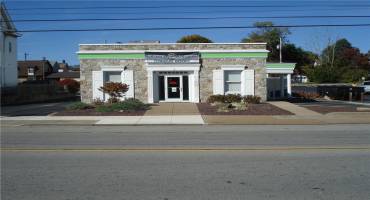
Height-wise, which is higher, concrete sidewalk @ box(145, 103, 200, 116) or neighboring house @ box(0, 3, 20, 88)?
neighboring house @ box(0, 3, 20, 88)

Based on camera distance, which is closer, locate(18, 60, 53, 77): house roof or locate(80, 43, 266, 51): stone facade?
locate(80, 43, 266, 51): stone facade

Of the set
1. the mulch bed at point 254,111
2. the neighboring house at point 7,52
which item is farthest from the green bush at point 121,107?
the neighboring house at point 7,52

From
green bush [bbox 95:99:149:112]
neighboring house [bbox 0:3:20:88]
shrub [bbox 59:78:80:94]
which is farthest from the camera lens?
shrub [bbox 59:78:80:94]

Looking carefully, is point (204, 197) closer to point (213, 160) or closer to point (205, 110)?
point (213, 160)

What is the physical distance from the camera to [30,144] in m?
12.1

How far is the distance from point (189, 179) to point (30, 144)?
20.6 ft

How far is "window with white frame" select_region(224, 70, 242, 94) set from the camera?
3092 centimetres

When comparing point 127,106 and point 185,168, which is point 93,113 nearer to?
point 127,106

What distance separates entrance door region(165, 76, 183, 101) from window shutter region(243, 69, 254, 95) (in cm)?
463

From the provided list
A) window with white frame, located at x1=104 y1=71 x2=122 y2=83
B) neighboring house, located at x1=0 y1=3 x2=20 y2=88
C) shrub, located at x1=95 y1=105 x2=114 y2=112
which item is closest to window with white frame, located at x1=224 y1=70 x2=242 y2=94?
window with white frame, located at x1=104 y1=71 x2=122 y2=83

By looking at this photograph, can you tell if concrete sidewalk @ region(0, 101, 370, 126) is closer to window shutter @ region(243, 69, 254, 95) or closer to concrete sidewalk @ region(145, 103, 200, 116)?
concrete sidewalk @ region(145, 103, 200, 116)

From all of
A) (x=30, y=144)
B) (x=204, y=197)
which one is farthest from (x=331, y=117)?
(x=204, y=197)

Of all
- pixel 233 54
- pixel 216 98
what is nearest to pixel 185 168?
pixel 216 98

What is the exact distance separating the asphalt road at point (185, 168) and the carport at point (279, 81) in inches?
1001
